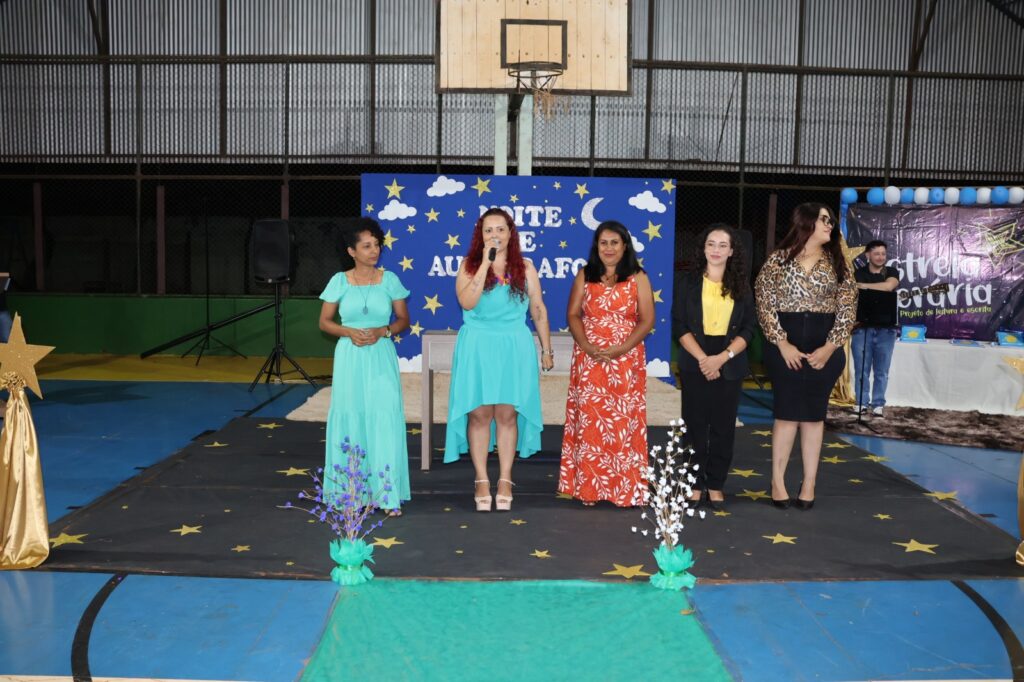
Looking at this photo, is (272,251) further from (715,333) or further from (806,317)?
(806,317)

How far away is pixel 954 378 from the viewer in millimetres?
7879

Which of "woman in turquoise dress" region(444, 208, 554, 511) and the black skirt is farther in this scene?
the black skirt

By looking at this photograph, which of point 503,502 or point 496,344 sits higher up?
point 496,344

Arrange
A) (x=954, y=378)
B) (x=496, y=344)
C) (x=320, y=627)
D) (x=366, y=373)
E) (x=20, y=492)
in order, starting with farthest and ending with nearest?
A: (x=954, y=378) → (x=496, y=344) → (x=366, y=373) → (x=20, y=492) → (x=320, y=627)

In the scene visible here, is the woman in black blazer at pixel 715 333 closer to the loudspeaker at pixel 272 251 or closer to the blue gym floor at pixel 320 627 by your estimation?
the blue gym floor at pixel 320 627

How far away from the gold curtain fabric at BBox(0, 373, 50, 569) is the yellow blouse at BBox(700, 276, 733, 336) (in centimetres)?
311

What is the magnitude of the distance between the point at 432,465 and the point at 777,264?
8.05 ft

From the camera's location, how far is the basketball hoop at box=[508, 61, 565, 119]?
7.53 meters

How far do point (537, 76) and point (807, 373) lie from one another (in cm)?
407

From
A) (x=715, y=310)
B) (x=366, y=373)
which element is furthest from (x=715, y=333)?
(x=366, y=373)

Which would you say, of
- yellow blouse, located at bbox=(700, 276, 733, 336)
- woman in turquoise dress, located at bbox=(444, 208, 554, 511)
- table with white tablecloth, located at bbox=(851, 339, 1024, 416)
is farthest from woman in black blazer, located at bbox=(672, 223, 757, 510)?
table with white tablecloth, located at bbox=(851, 339, 1024, 416)

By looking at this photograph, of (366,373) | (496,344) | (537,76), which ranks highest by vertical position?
(537,76)

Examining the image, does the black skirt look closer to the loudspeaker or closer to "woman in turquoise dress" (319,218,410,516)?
"woman in turquoise dress" (319,218,410,516)

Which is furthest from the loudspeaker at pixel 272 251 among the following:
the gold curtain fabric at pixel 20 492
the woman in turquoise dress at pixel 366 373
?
the gold curtain fabric at pixel 20 492
